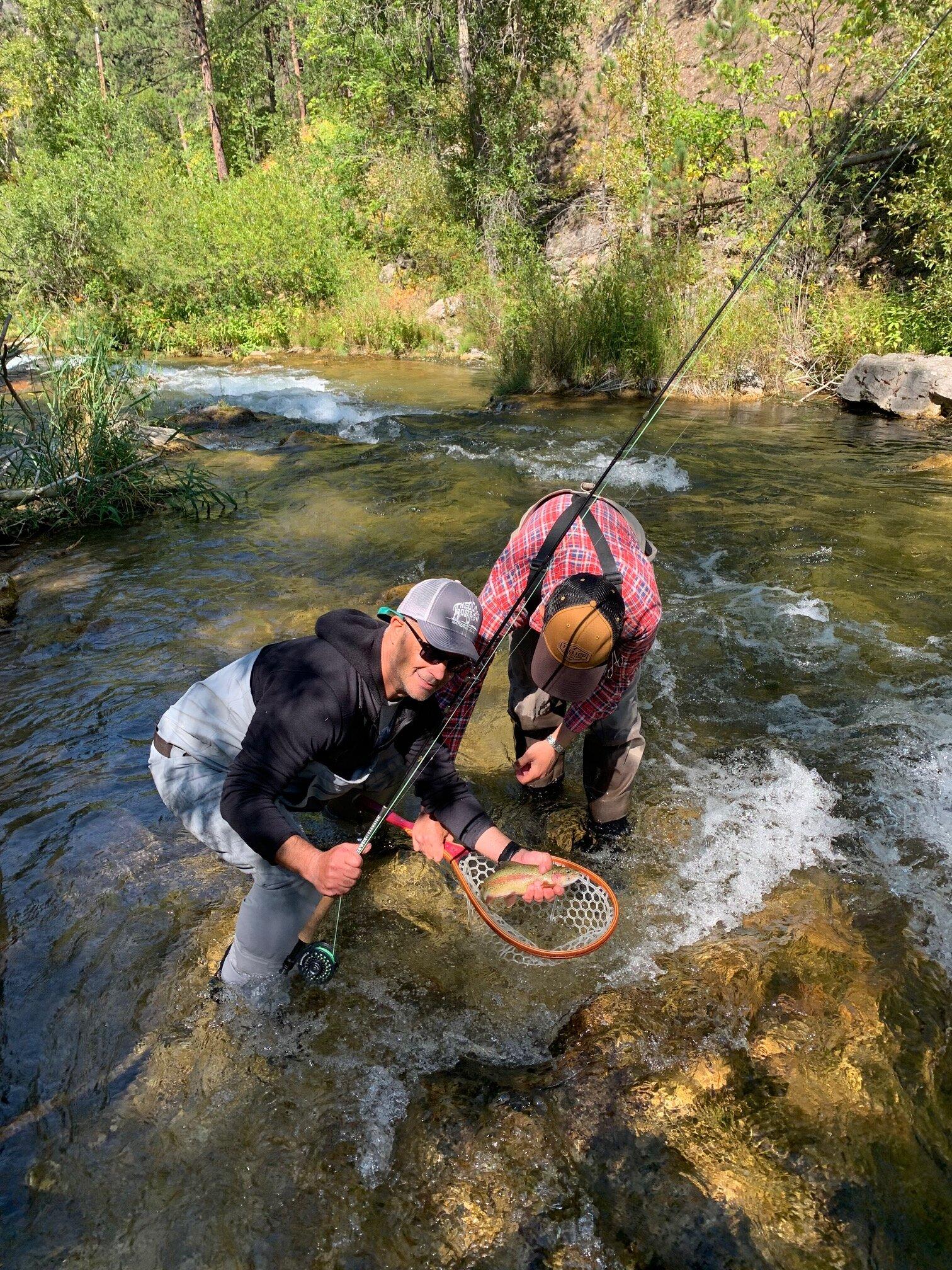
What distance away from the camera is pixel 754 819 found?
3766mm

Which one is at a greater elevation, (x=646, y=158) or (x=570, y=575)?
(x=646, y=158)

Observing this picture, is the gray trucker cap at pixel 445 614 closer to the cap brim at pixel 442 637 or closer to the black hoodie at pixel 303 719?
the cap brim at pixel 442 637

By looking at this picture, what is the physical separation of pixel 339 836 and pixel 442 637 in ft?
5.42

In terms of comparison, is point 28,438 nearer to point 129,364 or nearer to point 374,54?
point 129,364

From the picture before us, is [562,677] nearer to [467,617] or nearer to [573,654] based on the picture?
[573,654]

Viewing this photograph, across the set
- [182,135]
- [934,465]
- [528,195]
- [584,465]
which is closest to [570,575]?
[584,465]

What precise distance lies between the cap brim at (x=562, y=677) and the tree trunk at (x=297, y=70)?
3843cm

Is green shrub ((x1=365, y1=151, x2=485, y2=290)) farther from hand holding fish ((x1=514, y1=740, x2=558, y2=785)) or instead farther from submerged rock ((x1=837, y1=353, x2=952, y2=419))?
hand holding fish ((x1=514, y1=740, x2=558, y2=785))

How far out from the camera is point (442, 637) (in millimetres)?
2326

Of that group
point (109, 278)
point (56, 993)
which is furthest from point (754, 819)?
point (109, 278)

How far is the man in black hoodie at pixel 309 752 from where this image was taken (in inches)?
89.2

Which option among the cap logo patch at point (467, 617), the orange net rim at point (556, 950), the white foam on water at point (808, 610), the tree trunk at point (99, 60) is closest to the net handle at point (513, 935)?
the orange net rim at point (556, 950)

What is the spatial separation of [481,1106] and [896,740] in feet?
10.2

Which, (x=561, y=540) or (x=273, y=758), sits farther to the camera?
(x=561, y=540)
